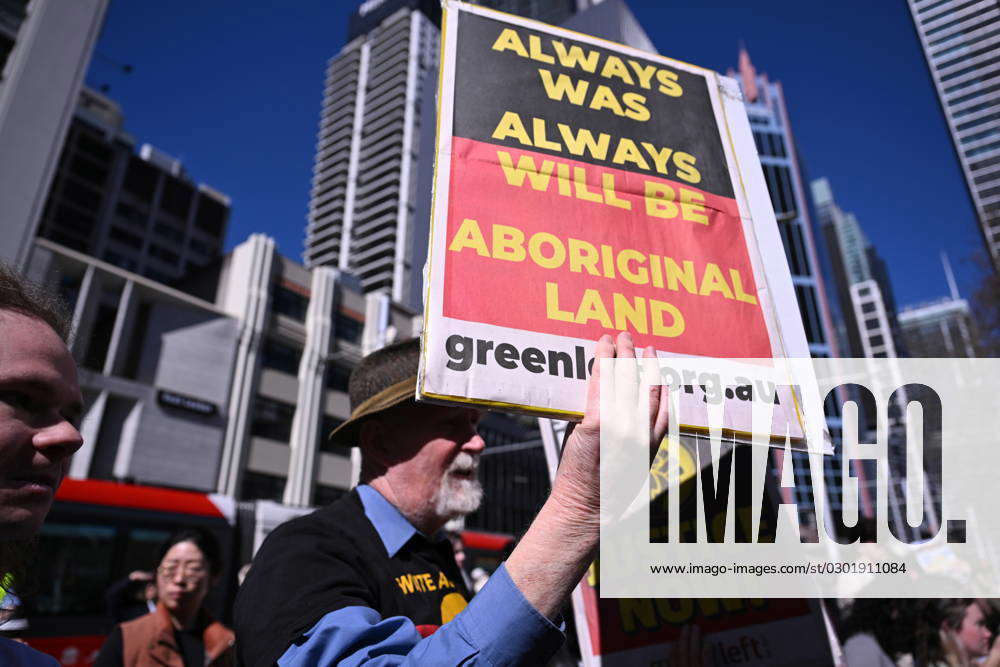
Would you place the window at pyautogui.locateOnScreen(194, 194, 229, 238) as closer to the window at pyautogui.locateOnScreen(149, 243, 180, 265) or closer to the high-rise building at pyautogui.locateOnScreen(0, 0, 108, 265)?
the window at pyautogui.locateOnScreen(149, 243, 180, 265)

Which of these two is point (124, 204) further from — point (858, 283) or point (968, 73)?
point (858, 283)

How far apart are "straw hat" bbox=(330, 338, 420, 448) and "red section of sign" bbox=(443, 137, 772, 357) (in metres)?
0.59

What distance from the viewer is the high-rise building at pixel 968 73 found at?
9738 cm

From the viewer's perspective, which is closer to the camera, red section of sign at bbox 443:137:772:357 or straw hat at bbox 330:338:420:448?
red section of sign at bbox 443:137:772:357

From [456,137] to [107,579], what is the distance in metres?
11.1

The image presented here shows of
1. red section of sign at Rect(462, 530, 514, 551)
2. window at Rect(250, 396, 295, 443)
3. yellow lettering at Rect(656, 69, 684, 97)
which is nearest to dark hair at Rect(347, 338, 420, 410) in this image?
yellow lettering at Rect(656, 69, 684, 97)

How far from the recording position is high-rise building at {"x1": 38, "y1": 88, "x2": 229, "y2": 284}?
54.2m

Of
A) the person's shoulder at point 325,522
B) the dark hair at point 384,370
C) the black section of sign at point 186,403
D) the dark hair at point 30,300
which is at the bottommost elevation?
the person's shoulder at point 325,522

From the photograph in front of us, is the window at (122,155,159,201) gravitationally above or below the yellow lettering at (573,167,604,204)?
above

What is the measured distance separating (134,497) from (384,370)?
1064cm

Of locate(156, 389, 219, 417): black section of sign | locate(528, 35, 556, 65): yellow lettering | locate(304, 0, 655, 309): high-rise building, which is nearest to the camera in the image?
locate(528, 35, 556, 65): yellow lettering

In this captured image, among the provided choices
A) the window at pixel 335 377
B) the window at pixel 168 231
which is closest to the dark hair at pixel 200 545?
the window at pixel 335 377

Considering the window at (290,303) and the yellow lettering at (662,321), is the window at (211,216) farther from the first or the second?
the yellow lettering at (662,321)

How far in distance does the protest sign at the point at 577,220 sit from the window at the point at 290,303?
114 ft
